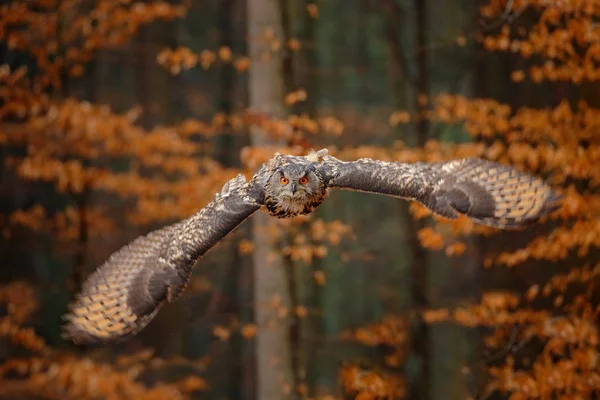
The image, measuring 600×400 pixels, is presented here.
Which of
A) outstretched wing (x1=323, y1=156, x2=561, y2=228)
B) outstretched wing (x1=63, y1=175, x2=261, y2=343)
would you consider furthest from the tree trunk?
outstretched wing (x1=323, y1=156, x2=561, y2=228)

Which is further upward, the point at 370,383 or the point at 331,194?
the point at 331,194

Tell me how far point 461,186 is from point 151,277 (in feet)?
3.41

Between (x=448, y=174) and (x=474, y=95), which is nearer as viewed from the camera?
(x=448, y=174)

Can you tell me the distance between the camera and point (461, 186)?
235 cm

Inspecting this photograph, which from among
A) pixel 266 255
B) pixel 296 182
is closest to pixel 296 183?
pixel 296 182

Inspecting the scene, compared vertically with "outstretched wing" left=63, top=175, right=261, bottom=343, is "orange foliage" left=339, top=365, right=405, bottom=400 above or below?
below

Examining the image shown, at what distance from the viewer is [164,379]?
3764 mm

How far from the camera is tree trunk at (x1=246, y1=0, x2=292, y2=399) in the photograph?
3.53 metres

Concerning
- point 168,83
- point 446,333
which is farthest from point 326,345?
point 168,83

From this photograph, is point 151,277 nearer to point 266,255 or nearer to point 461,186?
point 461,186

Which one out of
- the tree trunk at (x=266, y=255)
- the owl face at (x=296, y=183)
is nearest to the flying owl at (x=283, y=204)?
the owl face at (x=296, y=183)

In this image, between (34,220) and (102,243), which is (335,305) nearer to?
(102,243)

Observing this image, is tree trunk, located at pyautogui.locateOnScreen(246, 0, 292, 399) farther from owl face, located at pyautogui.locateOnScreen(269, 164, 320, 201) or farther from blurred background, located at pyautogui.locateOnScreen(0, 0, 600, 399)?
owl face, located at pyautogui.locateOnScreen(269, 164, 320, 201)

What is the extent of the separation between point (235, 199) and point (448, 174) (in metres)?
0.70
